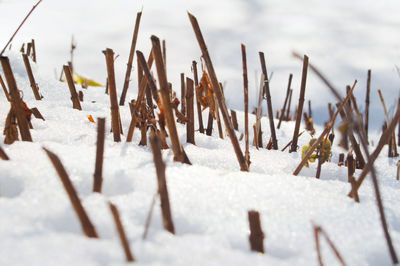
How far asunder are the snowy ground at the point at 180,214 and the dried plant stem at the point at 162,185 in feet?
0.07

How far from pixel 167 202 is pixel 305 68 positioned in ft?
3.72

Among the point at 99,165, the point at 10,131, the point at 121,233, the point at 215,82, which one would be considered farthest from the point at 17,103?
the point at 121,233

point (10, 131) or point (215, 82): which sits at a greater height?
point (215, 82)

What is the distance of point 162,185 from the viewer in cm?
64

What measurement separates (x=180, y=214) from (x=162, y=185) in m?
0.10

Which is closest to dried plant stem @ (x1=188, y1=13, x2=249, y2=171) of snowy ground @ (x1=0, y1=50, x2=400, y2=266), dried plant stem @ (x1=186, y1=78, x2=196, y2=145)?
snowy ground @ (x1=0, y1=50, x2=400, y2=266)

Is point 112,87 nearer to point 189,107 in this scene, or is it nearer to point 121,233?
point 189,107

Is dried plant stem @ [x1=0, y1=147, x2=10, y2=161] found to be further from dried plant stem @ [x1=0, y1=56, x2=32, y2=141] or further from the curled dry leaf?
the curled dry leaf

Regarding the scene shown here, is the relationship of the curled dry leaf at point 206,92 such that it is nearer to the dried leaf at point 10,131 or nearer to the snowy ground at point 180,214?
the snowy ground at point 180,214

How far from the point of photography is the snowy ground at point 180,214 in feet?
1.92

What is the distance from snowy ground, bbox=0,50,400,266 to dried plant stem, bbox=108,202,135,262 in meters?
0.02

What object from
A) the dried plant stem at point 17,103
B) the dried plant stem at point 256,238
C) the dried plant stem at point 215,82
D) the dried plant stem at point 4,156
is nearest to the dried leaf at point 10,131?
the dried plant stem at point 17,103

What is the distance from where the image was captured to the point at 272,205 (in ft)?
2.58

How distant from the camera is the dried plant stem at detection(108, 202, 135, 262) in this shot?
0.52 meters
